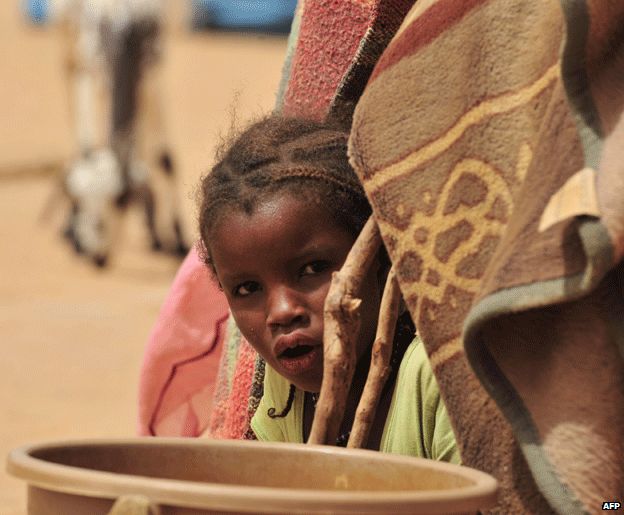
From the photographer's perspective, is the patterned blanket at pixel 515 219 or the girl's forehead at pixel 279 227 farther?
the girl's forehead at pixel 279 227

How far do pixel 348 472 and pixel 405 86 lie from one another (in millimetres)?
564

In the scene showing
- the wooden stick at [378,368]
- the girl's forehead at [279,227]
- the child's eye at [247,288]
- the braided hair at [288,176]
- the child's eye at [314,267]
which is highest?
the braided hair at [288,176]

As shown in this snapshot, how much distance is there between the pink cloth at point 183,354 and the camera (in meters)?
2.96

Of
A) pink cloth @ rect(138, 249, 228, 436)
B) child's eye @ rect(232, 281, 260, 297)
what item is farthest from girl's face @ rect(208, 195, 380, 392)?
pink cloth @ rect(138, 249, 228, 436)

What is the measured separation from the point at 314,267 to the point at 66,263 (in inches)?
366

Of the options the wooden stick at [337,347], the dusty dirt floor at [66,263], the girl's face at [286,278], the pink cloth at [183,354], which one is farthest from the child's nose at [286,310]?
the pink cloth at [183,354]

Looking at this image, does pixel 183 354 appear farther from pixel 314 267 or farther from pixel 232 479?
pixel 232 479

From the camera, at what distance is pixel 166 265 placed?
441 inches

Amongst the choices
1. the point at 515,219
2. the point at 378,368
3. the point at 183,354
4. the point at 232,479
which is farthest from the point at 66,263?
the point at 515,219

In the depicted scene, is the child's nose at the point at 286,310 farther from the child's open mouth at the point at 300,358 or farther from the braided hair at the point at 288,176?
the braided hair at the point at 288,176

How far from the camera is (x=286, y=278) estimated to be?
219cm

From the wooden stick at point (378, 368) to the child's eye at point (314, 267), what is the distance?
0.18 meters

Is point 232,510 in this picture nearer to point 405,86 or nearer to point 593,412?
point 593,412

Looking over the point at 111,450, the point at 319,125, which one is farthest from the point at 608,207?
the point at 319,125
